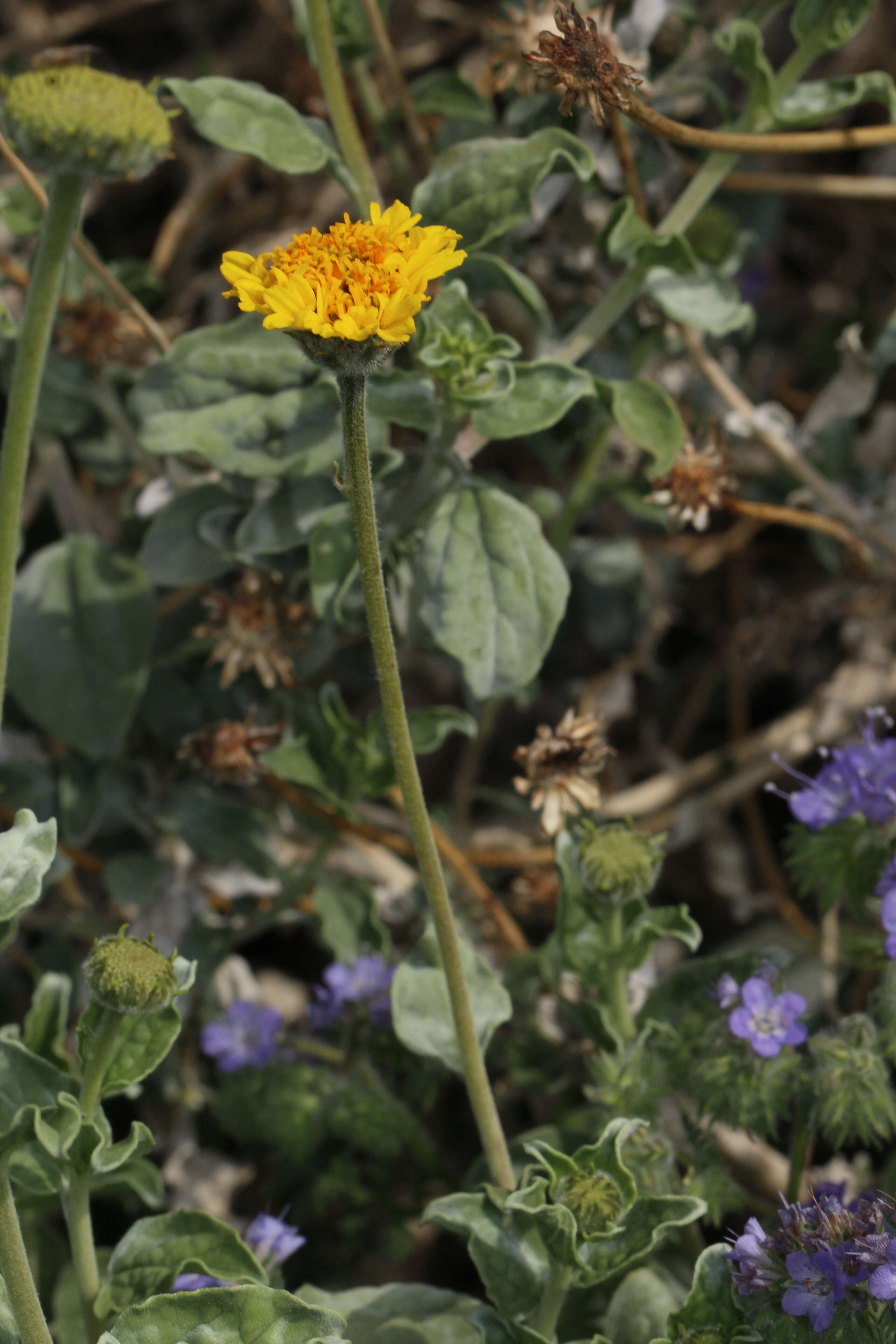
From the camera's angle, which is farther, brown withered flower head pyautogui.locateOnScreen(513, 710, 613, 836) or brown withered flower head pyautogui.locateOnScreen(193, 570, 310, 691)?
brown withered flower head pyautogui.locateOnScreen(193, 570, 310, 691)

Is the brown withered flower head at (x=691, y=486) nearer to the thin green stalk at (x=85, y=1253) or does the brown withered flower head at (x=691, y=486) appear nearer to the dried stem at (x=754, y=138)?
the dried stem at (x=754, y=138)

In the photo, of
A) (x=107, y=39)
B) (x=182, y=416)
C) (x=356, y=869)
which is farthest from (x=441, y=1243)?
(x=107, y=39)

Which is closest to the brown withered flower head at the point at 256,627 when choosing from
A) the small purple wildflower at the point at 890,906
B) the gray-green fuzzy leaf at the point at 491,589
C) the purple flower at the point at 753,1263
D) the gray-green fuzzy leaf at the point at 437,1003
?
the gray-green fuzzy leaf at the point at 491,589

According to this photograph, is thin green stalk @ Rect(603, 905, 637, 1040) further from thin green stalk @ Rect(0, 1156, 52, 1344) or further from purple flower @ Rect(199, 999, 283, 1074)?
thin green stalk @ Rect(0, 1156, 52, 1344)

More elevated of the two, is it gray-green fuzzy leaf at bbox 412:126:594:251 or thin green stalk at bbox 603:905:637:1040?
gray-green fuzzy leaf at bbox 412:126:594:251

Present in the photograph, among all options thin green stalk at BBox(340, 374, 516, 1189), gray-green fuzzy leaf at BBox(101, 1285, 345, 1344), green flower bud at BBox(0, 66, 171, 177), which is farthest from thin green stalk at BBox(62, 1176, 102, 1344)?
green flower bud at BBox(0, 66, 171, 177)

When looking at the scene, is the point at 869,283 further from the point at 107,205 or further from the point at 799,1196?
the point at 799,1196

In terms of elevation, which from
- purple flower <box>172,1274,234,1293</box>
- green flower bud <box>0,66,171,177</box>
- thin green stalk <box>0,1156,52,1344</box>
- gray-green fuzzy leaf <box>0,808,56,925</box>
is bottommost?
purple flower <box>172,1274,234,1293</box>
